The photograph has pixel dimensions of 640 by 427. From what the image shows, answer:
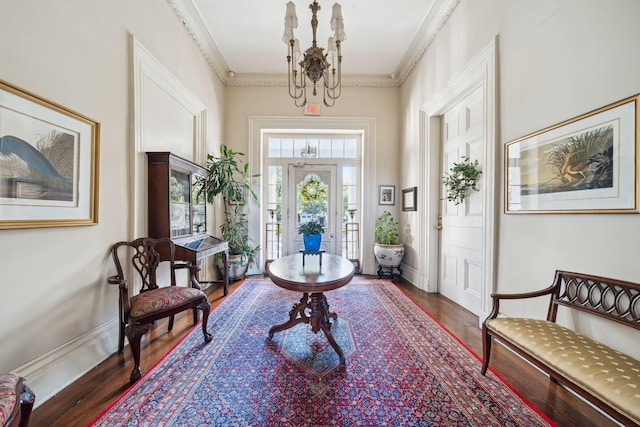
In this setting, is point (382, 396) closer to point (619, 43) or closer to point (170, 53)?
point (619, 43)

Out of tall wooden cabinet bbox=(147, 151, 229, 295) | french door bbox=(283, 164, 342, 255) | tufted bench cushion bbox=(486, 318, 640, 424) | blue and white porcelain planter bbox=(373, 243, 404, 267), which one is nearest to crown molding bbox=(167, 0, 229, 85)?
tall wooden cabinet bbox=(147, 151, 229, 295)

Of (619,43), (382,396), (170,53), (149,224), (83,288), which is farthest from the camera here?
(170,53)

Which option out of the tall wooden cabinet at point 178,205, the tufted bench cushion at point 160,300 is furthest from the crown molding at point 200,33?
the tufted bench cushion at point 160,300

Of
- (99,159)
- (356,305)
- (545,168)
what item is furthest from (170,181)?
(545,168)

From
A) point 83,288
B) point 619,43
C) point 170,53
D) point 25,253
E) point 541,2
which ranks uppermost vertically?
point 170,53

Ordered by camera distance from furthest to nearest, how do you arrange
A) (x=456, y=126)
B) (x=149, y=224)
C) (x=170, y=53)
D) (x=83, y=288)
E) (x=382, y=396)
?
(x=456, y=126) → (x=170, y=53) → (x=149, y=224) → (x=83, y=288) → (x=382, y=396)

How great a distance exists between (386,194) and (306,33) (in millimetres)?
2950

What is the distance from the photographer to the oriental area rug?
1.45 m

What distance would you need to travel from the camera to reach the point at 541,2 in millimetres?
1934

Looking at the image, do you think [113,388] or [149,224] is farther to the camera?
[149,224]

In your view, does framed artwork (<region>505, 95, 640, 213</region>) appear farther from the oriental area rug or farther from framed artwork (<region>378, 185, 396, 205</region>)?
framed artwork (<region>378, 185, 396, 205</region>)

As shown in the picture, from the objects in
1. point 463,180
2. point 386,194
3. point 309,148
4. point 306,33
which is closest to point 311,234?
point 463,180

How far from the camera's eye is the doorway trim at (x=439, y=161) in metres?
2.43

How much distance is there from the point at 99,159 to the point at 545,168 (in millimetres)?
3524
